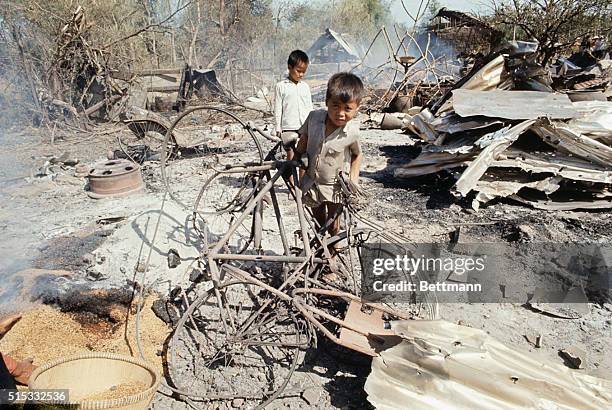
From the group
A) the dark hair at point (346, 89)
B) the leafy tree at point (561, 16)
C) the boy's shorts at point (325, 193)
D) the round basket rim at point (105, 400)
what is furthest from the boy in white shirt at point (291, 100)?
the leafy tree at point (561, 16)

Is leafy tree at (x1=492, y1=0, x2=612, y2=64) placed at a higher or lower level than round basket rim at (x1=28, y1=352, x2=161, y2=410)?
higher

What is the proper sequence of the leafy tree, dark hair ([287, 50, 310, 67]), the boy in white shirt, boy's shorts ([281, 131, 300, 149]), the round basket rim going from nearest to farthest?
the round basket rim
boy's shorts ([281, 131, 300, 149])
dark hair ([287, 50, 310, 67])
the boy in white shirt
the leafy tree

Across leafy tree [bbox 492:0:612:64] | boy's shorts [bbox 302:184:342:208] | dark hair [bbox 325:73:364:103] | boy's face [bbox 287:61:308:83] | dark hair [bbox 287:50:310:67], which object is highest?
leafy tree [bbox 492:0:612:64]

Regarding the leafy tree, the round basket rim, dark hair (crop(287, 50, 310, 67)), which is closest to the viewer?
the round basket rim

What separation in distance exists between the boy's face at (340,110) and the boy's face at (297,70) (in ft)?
5.83

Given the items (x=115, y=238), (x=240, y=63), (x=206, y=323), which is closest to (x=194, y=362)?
(x=206, y=323)

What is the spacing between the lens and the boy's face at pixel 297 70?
4320 mm

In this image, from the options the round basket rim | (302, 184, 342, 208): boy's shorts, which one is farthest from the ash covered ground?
(302, 184, 342, 208): boy's shorts

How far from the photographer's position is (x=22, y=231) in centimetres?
484

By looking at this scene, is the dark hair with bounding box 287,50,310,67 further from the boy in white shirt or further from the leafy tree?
the leafy tree

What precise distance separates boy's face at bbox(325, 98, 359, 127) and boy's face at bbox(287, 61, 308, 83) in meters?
1.78

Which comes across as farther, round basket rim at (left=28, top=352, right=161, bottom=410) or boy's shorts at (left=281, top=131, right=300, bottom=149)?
boy's shorts at (left=281, top=131, right=300, bottom=149)

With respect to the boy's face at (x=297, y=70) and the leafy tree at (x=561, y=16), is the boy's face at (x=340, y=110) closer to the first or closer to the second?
the boy's face at (x=297, y=70)

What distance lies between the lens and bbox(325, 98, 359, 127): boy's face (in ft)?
8.64
